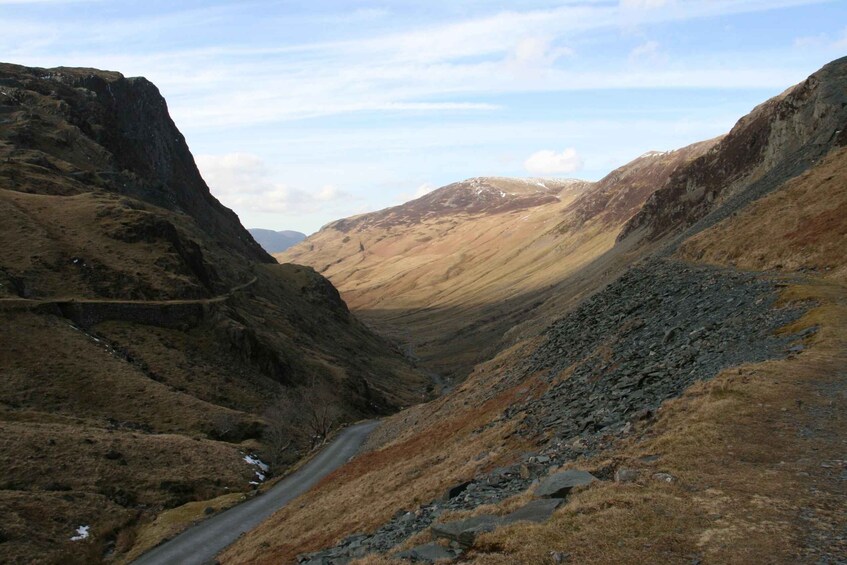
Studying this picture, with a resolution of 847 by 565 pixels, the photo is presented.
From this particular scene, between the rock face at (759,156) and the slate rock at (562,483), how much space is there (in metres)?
58.6

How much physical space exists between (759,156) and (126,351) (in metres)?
101

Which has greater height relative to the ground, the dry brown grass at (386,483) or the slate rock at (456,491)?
the slate rock at (456,491)

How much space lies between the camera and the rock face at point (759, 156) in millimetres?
69938

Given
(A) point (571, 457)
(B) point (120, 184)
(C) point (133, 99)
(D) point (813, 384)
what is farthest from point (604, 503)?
(C) point (133, 99)

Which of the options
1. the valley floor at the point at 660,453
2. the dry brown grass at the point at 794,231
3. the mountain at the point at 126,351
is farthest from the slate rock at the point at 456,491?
the mountain at the point at 126,351

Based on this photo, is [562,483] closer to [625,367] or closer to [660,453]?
[660,453]

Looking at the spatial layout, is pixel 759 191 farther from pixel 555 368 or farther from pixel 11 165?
pixel 11 165

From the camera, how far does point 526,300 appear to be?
7126 inches

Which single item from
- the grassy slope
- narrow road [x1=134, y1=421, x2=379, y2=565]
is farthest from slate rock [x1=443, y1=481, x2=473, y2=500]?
narrow road [x1=134, y1=421, x2=379, y2=565]

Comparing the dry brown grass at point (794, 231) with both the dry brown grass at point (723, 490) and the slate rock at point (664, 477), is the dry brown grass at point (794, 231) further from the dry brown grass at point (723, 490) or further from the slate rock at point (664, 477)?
the slate rock at point (664, 477)

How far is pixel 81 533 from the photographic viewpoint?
1694 inches

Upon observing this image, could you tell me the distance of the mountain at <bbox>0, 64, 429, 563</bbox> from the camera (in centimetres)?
4909

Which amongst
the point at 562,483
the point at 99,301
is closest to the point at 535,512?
the point at 562,483

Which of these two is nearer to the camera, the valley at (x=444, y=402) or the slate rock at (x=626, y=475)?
the valley at (x=444, y=402)
